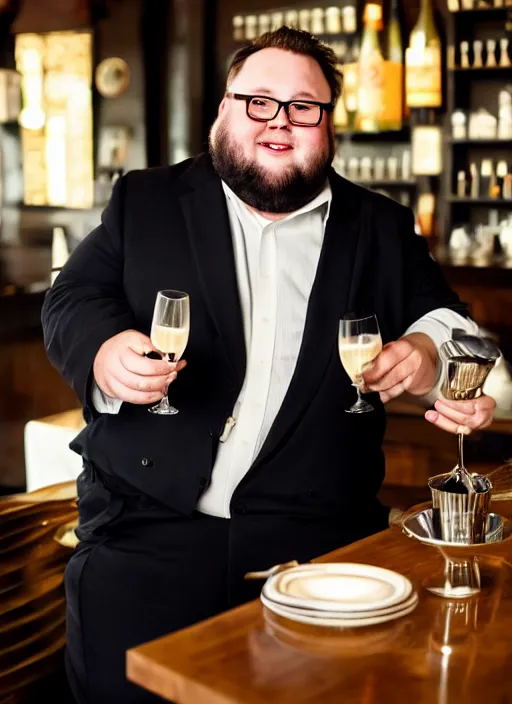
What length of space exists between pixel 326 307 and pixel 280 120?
0.43 metres

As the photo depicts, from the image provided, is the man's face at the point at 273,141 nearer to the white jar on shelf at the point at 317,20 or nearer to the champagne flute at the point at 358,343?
the champagne flute at the point at 358,343

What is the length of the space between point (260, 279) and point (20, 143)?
648 cm

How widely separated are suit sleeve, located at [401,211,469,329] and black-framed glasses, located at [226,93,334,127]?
0.36 meters

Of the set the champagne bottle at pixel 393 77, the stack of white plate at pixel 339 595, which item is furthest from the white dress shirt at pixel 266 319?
the champagne bottle at pixel 393 77

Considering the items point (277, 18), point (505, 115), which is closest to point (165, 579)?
point (505, 115)

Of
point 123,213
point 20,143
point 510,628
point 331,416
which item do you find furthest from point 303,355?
point 20,143

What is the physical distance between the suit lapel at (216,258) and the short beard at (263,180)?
0.05m

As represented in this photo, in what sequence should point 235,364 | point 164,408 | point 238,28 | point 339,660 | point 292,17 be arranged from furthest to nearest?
point 238,28
point 292,17
point 235,364
point 164,408
point 339,660

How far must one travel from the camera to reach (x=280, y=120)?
89.5 inches

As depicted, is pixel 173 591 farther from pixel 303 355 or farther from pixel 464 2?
pixel 464 2

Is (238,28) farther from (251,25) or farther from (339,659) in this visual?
(339,659)

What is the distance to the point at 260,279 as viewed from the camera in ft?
7.55

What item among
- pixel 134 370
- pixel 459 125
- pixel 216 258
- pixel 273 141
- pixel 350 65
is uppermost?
pixel 350 65

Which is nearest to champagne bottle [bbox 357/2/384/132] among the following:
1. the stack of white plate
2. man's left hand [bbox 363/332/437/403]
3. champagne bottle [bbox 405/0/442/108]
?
champagne bottle [bbox 405/0/442/108]
